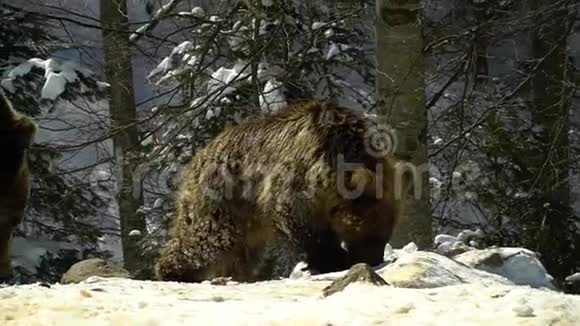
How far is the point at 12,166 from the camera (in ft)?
10.3

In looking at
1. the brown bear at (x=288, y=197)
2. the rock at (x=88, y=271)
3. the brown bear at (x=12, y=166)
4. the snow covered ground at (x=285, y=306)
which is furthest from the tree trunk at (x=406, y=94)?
the brown bear at (x=12, y=166)

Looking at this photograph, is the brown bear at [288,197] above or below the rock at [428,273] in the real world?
above

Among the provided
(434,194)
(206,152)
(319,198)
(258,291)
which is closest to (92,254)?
(434,194)

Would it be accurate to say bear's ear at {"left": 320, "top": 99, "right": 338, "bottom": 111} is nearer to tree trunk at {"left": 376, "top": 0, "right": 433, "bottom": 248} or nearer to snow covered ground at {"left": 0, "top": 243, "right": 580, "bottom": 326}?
tree trunk at {"left": 376, "top": 0, "right": 433, "bottom": 248}

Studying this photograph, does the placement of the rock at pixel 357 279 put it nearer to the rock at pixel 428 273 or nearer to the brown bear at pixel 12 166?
the rock at pixel 428 273

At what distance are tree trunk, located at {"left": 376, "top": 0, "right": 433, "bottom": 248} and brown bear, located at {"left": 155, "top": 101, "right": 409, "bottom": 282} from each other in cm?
135

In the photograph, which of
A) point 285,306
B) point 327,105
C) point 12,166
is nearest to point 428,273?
point 285,306

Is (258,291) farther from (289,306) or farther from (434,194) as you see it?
(434,194)

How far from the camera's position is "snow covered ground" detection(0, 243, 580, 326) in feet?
10.2

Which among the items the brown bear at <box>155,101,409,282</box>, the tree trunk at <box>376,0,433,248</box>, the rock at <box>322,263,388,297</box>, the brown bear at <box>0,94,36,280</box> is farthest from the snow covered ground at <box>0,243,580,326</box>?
the tree trunk at <box>376,0,433,248</box>

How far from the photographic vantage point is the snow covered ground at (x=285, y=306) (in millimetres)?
3102

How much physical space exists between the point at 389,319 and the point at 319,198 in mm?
2688

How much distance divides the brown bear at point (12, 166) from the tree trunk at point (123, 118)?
9.32m

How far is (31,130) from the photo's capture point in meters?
3.10
